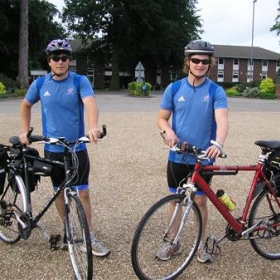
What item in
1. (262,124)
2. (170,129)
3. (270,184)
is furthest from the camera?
(262,124)

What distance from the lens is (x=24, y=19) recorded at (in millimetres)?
36000

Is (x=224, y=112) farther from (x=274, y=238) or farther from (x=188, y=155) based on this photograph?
(x=274, y=238)

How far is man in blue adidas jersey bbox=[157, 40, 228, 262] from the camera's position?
133 inches

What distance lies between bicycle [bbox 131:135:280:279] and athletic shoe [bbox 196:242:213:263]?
5 centimetres

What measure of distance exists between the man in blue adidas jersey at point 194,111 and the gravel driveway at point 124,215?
475mm

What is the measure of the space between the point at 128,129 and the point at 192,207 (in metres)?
9.70

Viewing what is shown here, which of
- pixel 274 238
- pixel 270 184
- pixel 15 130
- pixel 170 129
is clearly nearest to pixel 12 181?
pixel 170 129

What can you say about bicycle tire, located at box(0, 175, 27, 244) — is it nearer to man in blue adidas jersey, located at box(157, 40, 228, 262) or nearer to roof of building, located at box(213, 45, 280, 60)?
man in blue adidas jersey, located at box(157, 40, 228, 262)

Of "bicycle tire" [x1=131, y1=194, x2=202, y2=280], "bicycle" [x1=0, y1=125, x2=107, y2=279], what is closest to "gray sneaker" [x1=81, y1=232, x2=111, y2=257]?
"bicycle" [x1=0, y1=125, x2=107, y2=279]

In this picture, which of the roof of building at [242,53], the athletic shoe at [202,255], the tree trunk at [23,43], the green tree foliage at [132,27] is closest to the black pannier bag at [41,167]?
the athletic shoe at [202,255]

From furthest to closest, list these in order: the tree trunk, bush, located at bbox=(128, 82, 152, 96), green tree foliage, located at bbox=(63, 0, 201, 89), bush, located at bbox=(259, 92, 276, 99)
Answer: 1. green tree foliage, located at bbox=(63, 0, 201, 89)
2. bush, located at bbox=(259, 92, 276, 99)
3. the tree trunk
4. bush, located at bbox=(128, 82, 152, 96)

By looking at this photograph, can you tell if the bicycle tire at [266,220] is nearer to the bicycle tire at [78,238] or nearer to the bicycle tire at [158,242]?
the bicycle tire at [158,242]

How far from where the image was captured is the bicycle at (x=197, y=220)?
3252 millimetres

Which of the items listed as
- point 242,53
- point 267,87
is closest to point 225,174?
point 267,87
